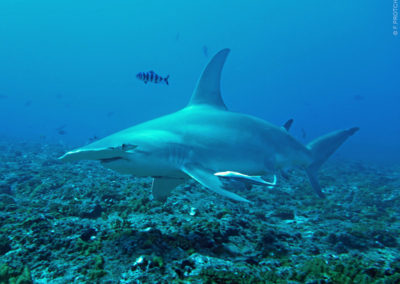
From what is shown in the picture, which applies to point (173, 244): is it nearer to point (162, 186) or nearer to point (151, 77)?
point (162, 186)

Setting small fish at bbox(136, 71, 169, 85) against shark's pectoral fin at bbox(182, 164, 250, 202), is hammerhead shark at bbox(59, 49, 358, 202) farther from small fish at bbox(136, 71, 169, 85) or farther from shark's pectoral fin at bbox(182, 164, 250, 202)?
small fish at bbox(136, 71, 169, 85)

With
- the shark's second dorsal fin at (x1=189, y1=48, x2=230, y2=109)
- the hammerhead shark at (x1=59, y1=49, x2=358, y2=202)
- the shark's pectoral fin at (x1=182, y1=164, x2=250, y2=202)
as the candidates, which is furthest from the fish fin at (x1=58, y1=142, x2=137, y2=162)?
the shark's second dorsal fin at (x1=189, y1=48, x2=230, y2=109)

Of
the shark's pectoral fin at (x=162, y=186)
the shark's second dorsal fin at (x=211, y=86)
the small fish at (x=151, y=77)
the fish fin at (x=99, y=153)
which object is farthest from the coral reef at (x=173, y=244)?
the small fish at (x=151, y=77)

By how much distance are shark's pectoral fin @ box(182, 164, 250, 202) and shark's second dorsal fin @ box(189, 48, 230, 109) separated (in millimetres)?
1589

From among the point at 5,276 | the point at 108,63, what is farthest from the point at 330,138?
the point at 108,63

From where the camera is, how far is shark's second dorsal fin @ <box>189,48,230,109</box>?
4.22m

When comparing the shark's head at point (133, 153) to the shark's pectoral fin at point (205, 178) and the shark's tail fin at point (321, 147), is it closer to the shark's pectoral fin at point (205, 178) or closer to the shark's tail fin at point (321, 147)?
the shark's pectoral fin at point (205, 178)

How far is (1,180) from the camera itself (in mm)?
6254

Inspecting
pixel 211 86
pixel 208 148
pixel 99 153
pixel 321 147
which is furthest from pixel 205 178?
pixel 321 147

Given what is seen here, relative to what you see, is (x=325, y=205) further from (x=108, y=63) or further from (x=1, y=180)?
(x=108, y=63)

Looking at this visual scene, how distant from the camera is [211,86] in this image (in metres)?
4.33

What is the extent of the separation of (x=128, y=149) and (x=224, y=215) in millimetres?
2036

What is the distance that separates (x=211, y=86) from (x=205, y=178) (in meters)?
2.18

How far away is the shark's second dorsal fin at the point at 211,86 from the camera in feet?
13.9
